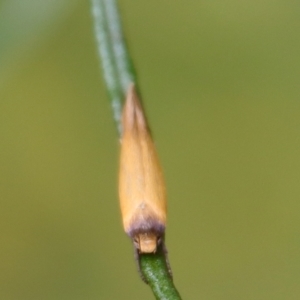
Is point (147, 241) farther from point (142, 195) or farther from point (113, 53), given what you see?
point (113, 53)

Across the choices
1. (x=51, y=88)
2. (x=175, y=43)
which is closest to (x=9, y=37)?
(x=51, y=88)

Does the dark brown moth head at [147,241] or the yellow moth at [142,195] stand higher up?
the yellow moth at [142,195]

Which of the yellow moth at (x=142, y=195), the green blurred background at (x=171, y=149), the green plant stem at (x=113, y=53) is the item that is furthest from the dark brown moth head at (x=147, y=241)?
the green blurred background at (x=171, y=149)

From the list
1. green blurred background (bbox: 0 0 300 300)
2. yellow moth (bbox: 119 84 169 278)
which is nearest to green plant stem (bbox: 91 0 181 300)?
yellow moth (bbox: 119 84 169 278)

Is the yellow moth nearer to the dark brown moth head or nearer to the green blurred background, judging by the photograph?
the dark brown moth head

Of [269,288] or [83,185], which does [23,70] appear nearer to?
[83,185]

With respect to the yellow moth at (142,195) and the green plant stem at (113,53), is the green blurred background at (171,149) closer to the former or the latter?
the green plant stem at (113,53)

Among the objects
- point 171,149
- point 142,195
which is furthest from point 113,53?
point 171,149
